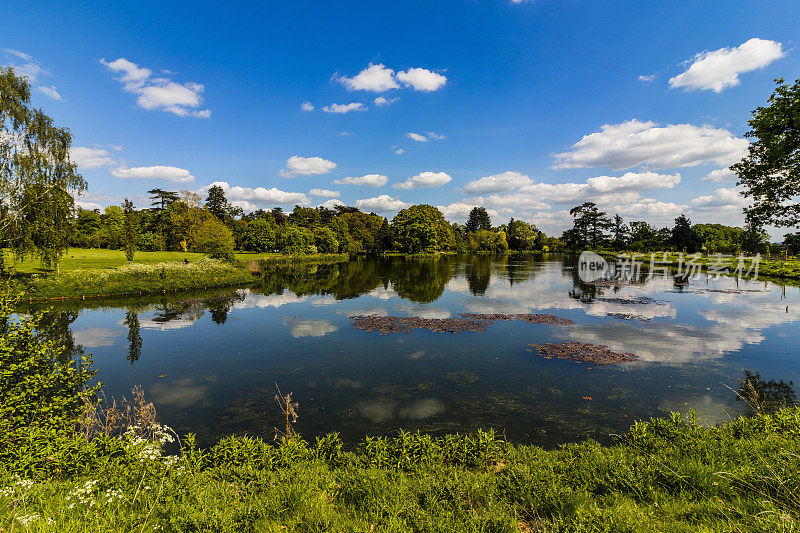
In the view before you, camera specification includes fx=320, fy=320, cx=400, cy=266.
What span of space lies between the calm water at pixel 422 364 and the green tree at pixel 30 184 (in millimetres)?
5928

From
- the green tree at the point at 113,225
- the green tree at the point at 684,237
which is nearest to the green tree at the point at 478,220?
the green tree at the point at 684,237

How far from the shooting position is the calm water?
10734 mm

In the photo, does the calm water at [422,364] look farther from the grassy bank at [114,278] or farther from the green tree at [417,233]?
the green tree at [417,233]

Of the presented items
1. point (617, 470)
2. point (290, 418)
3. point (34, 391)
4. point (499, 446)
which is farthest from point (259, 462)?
point (617, 470)

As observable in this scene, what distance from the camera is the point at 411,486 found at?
6.29m

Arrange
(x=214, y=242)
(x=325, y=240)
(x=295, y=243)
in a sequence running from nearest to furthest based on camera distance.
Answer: (x=214, y=242), (x=295, y=243), (x=325, y=240)

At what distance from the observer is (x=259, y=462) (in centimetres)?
739

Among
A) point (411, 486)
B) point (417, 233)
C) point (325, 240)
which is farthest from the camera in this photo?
point (417, 233)

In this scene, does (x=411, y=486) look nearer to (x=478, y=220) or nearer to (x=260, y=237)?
(x=260, y=237)

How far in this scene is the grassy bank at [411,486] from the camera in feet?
15.9

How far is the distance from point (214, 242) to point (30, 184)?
2840 centimetres

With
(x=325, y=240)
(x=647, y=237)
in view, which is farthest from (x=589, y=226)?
(x=325, y=240)

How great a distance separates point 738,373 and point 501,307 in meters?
16.1

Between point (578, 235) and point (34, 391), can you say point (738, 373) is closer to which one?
point (34, 391)
